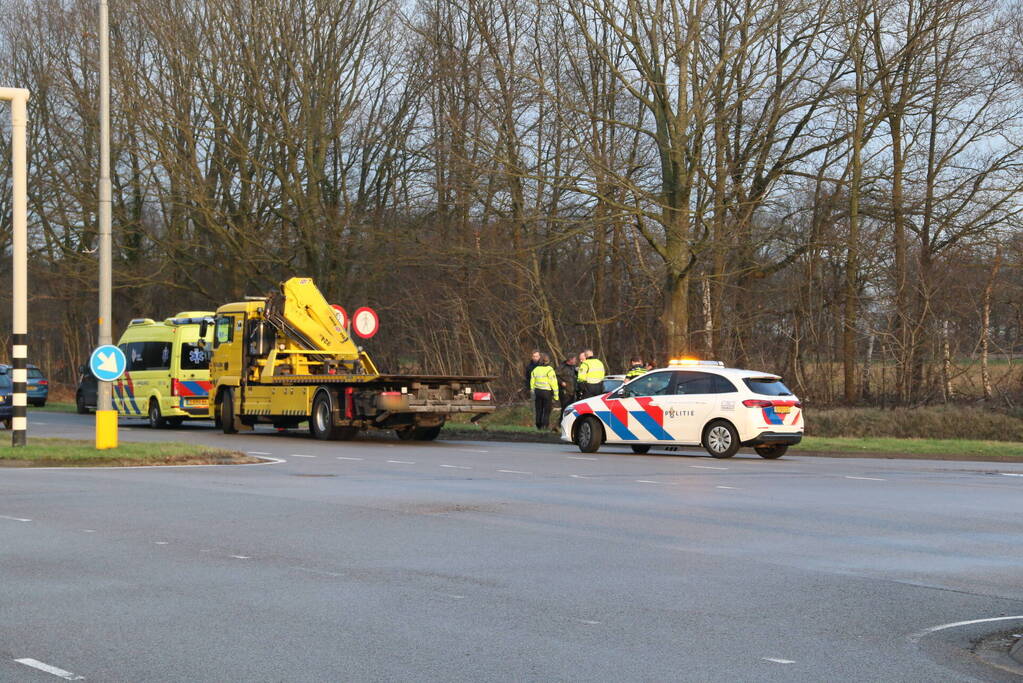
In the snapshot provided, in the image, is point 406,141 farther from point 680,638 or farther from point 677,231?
point 680,638

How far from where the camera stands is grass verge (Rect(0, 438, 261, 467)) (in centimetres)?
1973

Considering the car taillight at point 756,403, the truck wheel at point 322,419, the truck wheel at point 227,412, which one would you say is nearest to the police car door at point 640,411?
the car taillight at point 756,403

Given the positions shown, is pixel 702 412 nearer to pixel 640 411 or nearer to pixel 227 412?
pixel 640 411

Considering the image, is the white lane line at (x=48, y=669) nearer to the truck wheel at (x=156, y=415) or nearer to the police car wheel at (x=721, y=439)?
the police car wheel at (x=721, y=439)

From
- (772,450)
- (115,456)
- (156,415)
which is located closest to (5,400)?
(156,415)

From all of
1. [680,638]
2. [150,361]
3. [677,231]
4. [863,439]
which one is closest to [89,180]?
Answer: [150,361]

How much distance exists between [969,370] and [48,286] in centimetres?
3720

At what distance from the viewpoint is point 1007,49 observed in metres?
35.1

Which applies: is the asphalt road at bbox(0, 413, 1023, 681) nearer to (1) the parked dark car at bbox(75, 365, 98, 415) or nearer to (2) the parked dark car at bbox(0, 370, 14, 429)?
(2) the parked dark car at bbox(0, 370, 14, 429)

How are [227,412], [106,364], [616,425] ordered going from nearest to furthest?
[106,364]
[616,425]
[227,412]

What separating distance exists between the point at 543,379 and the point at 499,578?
67.1 ft

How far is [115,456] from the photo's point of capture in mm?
20062

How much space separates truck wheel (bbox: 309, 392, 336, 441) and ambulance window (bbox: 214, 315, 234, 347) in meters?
3.66

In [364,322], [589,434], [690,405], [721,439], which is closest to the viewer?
[721,439]
